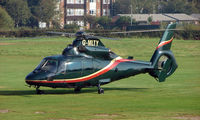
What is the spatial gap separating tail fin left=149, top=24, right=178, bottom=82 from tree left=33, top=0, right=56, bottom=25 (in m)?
113

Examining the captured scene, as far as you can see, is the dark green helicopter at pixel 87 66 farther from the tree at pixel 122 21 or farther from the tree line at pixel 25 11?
the tree at pixel 122 21

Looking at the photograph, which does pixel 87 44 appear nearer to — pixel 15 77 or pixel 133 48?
pixel 15 77

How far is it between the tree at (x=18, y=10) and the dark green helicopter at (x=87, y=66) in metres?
114

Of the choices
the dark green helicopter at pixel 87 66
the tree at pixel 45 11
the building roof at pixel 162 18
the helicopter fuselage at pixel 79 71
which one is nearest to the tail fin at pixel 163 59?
the dark green helicopter at pixel 87 66

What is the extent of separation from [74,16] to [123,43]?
275ft

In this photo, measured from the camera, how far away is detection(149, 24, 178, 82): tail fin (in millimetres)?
30422

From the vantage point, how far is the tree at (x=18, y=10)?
466ft

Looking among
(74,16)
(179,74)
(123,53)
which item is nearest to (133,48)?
(123,53)

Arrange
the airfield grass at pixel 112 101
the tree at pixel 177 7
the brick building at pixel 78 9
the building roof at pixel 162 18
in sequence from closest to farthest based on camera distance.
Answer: the airfield grass at pixel 112 101 → the building roof at pixel 162 18 → the brick building at pixel 78 9 → the tree at pixel 177 7

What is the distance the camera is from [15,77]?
39125 millimetres

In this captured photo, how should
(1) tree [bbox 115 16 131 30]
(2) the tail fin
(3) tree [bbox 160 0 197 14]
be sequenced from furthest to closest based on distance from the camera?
1. (3) tree [bbox 160 0 197 14]
2. (1) tree [bbox 115 16 131 30]
3. (2) the tail fin

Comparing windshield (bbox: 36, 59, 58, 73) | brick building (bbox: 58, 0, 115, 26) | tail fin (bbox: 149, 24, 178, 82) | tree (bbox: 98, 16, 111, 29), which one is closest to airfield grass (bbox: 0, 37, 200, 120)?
tail fin (bbox: 149, 24, 178, 82)

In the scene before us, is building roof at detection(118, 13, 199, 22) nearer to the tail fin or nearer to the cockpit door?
the tail fin

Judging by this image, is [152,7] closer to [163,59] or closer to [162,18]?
[162,18]
